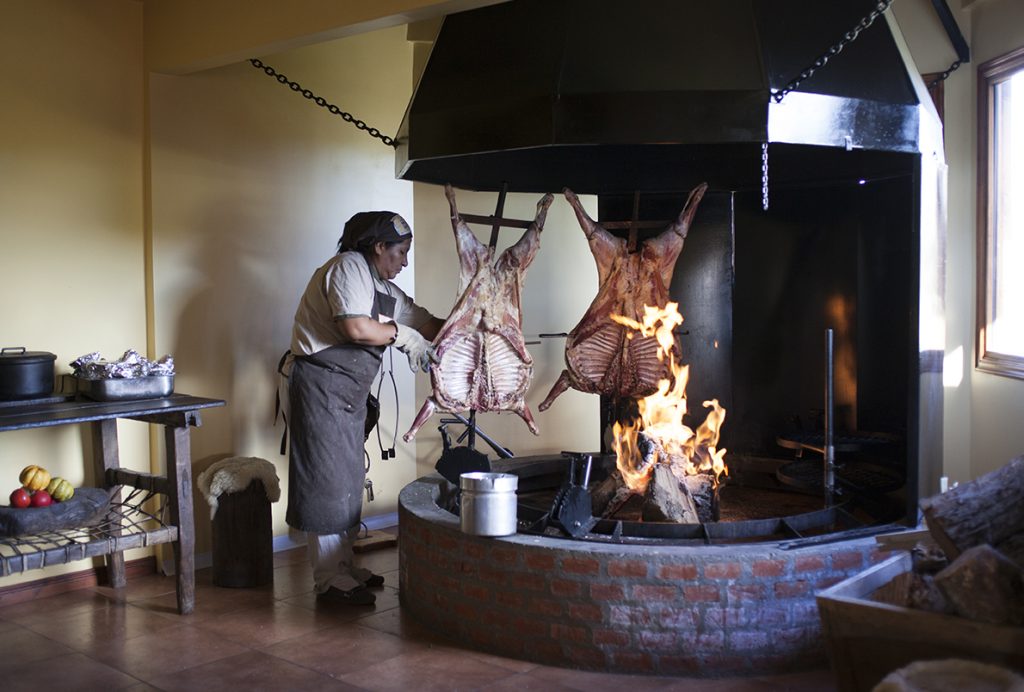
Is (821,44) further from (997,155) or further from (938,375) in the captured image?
(997,155)

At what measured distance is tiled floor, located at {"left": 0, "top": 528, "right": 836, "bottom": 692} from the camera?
3.55 metres

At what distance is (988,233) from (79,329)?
4349 millimetres

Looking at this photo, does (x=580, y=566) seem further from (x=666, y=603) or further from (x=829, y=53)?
(x=829, y=53)

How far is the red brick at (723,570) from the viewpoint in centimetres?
355

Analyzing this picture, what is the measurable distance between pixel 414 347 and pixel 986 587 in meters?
2.60

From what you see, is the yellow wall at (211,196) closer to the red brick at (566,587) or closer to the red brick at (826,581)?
the red brick at (826,581)

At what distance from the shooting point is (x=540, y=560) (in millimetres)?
3678

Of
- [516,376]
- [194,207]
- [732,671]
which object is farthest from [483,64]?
[732,671]

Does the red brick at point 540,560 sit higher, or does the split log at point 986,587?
the split log at point 986,587

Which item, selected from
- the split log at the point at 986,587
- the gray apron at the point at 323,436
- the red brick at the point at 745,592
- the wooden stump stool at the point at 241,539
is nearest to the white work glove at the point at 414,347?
the gray apron at the point at 323,436

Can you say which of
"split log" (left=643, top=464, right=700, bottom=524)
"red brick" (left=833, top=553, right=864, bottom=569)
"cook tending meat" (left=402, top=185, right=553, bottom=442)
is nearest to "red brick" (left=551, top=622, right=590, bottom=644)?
"split log" (left=643, top=464, right=700, bottom=524)

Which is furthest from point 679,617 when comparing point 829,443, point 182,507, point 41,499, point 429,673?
point 41,499

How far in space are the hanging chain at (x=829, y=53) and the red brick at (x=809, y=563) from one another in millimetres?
1598

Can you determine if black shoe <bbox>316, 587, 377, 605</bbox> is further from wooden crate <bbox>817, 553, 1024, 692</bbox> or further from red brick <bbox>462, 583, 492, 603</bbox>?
wooden crate <bbox>817, 553, 1024, 692</bbox>
